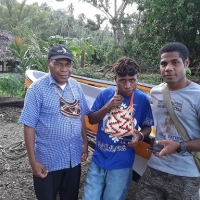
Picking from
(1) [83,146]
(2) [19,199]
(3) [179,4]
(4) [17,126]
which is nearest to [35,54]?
(4) [17,126]

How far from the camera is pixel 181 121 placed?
1.82 m

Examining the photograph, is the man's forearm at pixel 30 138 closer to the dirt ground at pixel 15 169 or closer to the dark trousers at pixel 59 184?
the dark trousers at pixel 59 184

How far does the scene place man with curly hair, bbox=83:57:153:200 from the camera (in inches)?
80.3

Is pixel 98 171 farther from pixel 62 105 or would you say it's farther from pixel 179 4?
pixel 179 4

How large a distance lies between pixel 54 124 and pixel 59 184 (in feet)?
1.80

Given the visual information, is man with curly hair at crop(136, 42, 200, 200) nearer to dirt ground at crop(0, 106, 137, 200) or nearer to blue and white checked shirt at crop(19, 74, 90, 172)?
blue and white checked shirt at crop(19, 74, 90, 172)

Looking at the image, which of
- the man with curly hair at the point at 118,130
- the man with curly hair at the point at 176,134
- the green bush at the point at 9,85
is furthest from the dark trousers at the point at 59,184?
the green bush at the point at 9,85

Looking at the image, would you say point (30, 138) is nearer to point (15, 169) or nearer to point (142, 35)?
point (15, 169)

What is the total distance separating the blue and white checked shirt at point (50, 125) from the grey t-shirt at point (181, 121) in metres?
0.61

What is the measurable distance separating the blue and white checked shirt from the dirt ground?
1344 millimetres

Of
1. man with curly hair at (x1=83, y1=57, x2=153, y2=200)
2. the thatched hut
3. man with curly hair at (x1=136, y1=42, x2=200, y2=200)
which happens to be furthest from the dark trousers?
the thatched hut

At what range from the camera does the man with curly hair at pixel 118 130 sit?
2.04 meters

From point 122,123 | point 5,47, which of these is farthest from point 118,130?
point 5,47

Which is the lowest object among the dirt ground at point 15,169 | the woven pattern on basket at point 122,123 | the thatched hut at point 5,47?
the dirt ground at point 15,169
